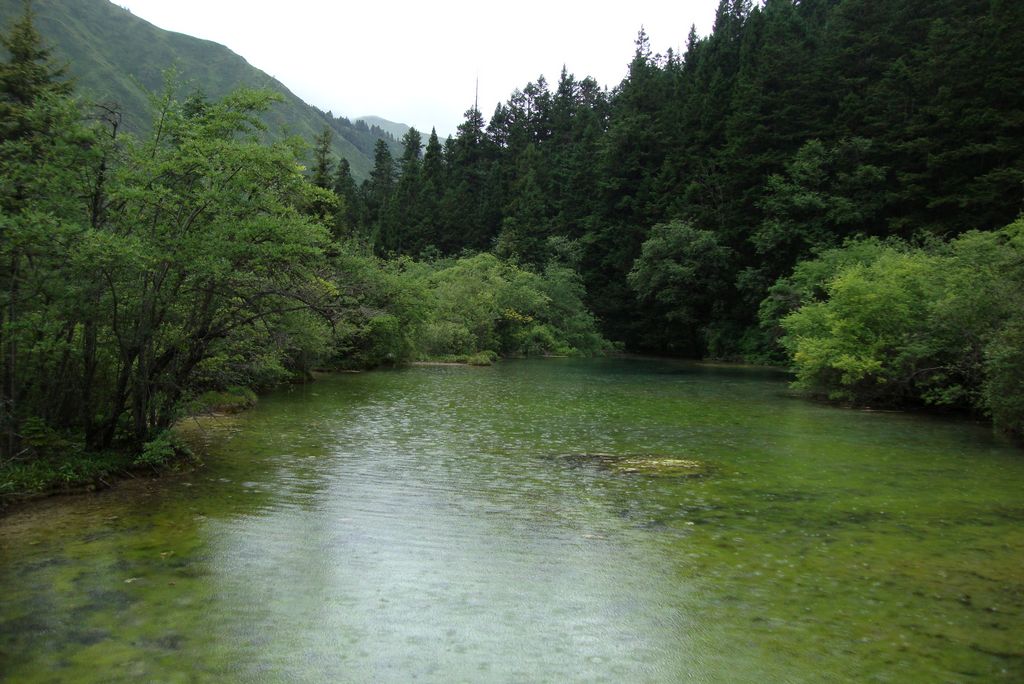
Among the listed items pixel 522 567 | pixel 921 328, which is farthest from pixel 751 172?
pixel 522 567

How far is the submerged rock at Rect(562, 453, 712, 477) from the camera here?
13484mm

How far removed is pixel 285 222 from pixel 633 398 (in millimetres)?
17437

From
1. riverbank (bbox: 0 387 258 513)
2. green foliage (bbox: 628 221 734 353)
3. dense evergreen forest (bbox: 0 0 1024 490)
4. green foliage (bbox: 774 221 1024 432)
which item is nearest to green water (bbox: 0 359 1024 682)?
riverbank (bbox: 0 387 258 513)

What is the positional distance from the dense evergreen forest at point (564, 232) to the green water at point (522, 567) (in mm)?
2612

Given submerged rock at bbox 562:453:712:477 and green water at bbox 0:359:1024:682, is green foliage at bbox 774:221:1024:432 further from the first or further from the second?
submerged rock at bbox 562:453:712:477

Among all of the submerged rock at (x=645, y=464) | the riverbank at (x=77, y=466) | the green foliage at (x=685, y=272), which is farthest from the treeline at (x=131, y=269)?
the green foliage at (x=685, y=272)

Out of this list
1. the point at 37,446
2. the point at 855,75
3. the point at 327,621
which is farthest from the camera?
the point at 855,75

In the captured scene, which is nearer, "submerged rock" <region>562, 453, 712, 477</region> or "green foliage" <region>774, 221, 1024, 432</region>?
"submerged rock" <region>562, 453, 712, 477</region>

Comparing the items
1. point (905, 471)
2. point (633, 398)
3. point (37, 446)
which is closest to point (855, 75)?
point (633, 398)

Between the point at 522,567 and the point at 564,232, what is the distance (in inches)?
2628

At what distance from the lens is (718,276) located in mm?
56438

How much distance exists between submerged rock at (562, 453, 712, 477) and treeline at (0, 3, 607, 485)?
6248mm

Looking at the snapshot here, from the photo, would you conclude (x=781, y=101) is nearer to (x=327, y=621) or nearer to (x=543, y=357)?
(x=543, y=357)

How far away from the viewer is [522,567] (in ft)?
26.8
